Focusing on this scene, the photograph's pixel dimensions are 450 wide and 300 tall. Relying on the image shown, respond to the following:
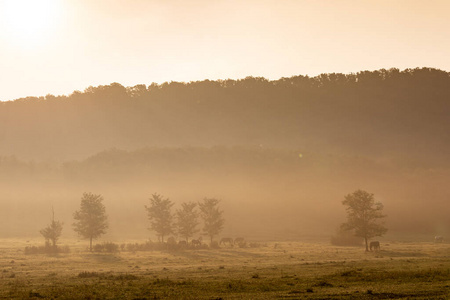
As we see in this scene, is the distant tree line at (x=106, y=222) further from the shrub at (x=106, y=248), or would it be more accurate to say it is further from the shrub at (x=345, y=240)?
the shrub at (x=345, y=240)

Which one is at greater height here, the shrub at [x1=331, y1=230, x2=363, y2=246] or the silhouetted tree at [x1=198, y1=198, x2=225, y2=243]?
the silhouetted tree at [x1=198, y1=198, x2=225, y2=243]

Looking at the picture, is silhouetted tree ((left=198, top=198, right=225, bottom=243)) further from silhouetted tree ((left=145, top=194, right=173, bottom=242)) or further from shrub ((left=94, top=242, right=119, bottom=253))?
shrub ((left=94, top=242, right=119, bottom=253))

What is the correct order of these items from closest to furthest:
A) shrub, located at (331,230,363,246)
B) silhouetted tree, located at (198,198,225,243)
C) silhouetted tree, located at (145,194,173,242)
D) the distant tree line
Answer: the distant tree line, silhouetted tree, located at (145,194,173,242), shrub, located at (331,230,363,246), silhouetted tree, located at (198,198,225,243)

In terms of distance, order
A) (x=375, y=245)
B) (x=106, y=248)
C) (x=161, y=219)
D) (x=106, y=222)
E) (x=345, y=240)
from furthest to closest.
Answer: (x=345, y=240), (x=161, y=219), (x=106, y=222), (x=106, y=248), (x=375, y=245)

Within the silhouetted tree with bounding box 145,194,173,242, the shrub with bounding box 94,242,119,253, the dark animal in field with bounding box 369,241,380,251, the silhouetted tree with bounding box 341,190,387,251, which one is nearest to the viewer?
the dark animal in field with bounding box 369,241,380,251

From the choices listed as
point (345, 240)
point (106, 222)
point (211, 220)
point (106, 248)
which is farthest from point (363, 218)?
point (106, 222)

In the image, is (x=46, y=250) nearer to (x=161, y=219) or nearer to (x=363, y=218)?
(x=161, y=219)

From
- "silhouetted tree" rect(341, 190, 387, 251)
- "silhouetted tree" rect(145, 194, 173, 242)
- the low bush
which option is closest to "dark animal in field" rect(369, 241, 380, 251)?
"silhouetted tree" rect(341, 190, 387, 251)

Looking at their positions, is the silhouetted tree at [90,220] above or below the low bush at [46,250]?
above

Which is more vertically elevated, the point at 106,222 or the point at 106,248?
the point at 106,222

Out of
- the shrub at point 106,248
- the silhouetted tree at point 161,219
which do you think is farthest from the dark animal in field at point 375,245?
the shrub at point 106,248

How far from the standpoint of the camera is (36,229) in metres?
191

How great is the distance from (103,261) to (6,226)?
13045 centimetres

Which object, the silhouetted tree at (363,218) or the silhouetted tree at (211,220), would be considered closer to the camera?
the silhouetted tree at (363,218)
